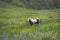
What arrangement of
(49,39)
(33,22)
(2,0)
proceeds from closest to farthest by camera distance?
(49,39), (33,22), (2,0)

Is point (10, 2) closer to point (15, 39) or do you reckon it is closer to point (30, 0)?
point (30, 0)

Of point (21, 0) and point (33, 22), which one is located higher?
point (33, 22)

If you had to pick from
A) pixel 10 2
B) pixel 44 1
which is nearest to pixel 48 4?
pixel 44 1

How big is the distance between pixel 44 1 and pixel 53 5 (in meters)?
11.2

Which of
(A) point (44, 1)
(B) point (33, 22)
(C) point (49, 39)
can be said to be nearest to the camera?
(C) point (49, 39)

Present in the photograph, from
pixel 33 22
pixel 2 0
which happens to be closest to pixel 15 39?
pixel 33 22

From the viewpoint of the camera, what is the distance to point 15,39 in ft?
34.4

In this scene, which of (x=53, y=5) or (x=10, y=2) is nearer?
(x=10, y=2)

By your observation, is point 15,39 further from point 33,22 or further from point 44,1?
point 44,1

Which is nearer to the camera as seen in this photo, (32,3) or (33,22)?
(33,22)

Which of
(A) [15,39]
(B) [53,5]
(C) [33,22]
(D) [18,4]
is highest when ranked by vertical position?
(A) [15,39]

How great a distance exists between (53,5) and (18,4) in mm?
42615

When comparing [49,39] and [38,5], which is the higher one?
[49,39]

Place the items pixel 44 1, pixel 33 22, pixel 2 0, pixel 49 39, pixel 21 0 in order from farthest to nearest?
pixel 44 1
pixel 21 0
pixel 2 0
pixel 33 22
pixel 49 39
